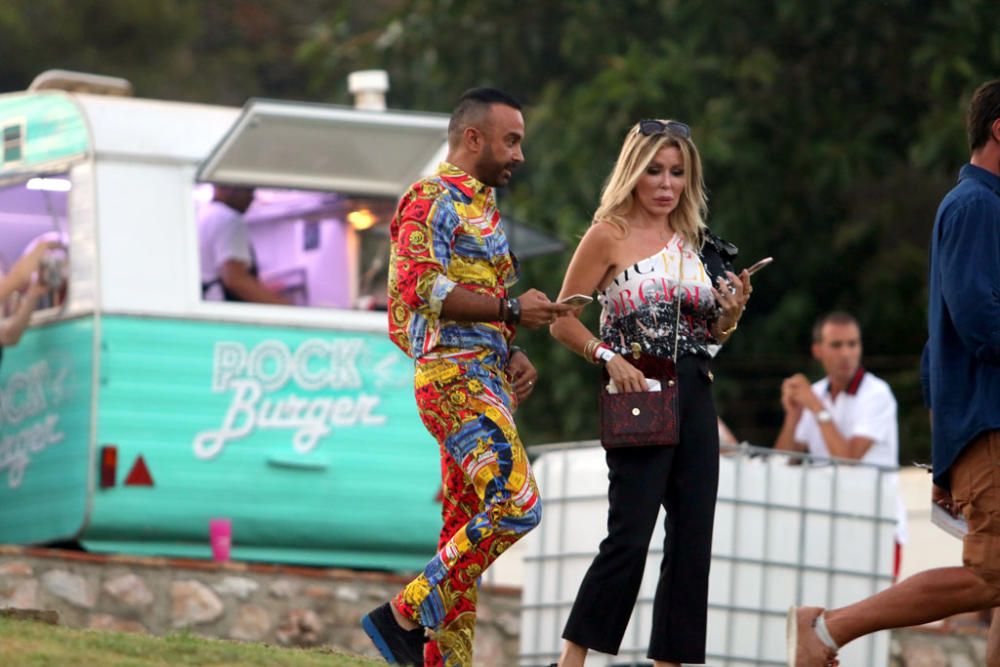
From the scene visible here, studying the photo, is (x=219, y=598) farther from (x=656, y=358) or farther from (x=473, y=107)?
(x=473, y=107)

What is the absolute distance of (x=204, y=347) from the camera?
1073 cm

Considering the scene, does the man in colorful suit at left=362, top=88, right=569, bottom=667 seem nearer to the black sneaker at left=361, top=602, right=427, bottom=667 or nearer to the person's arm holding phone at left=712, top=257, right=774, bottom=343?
the black sneaker at left=361, top=602, right=427, bottom=667

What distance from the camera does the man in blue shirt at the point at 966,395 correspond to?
6.07 meters

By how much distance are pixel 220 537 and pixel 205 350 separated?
0.94 m

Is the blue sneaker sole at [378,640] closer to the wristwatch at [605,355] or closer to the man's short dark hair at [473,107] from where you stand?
the wristwatch at [605,355]

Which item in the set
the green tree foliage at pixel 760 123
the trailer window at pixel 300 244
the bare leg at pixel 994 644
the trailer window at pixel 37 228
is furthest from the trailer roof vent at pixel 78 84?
the bare leg at pixel 994 644

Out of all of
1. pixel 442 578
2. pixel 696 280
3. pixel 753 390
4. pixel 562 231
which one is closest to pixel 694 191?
pixel 696 280

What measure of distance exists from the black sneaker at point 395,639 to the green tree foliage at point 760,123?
9.27 metres

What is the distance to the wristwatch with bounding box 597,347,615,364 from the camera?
20.8ft

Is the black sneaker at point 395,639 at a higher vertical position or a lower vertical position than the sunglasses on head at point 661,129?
lower

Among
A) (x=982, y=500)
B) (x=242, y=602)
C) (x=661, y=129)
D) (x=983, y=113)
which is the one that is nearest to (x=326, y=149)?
(x=242, y=602)

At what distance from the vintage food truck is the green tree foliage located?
4528mm

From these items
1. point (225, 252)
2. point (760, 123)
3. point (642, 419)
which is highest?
point (760, 123)

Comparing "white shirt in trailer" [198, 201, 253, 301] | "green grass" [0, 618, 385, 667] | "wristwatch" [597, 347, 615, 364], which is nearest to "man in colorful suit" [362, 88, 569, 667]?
"wristwatch" [597, 347, 615, 364]
